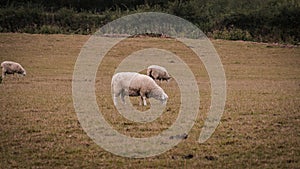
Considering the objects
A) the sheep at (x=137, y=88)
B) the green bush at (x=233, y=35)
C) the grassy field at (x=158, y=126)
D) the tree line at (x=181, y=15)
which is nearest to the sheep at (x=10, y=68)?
the grassy field at (x=158, y=126)

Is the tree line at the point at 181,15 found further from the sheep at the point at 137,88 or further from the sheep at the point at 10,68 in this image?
the sheep at the point at 137,88

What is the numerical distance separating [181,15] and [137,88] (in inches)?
1597

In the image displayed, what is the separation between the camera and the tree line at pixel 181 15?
155ft

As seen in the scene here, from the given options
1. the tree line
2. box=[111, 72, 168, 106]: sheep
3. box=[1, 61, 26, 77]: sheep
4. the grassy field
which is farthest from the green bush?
box=[111, 72, 168, 106]: sheep

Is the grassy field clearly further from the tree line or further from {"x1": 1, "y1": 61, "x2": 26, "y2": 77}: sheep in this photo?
the tree line

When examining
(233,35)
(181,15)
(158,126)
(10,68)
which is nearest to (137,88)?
(158,126)

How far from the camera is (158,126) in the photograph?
1174 centimetres

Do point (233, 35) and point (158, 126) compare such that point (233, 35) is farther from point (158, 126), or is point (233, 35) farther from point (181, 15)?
point (158, 126)

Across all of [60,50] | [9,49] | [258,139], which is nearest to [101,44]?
[60,50]

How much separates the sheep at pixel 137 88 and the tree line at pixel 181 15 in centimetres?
3126

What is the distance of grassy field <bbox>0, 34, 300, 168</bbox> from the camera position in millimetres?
8992

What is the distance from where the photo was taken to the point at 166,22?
1954 inches

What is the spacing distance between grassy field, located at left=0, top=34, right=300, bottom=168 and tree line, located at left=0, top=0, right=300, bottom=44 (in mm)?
19905

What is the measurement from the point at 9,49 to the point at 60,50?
351cm
